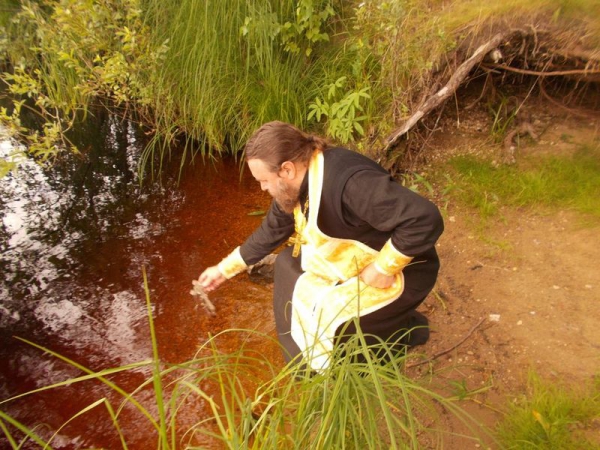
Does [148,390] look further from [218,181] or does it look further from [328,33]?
[328,33]

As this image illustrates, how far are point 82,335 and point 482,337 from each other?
2.65m

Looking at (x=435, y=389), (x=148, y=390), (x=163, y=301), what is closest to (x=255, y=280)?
(x=163, y=301)

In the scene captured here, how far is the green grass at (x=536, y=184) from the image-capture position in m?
3.22

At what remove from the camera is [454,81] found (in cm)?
340

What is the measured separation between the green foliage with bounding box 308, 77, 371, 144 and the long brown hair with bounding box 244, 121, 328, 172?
2000 mm

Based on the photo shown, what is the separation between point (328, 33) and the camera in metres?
4.79

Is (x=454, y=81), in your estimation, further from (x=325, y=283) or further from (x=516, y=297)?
(x=325, y=283)

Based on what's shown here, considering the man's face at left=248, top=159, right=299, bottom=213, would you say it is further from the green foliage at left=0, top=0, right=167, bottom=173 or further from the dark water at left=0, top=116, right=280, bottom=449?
the green foliage at left=0, top=0, right=167, bottom=173

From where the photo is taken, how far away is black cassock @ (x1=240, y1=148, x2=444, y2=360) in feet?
5.90

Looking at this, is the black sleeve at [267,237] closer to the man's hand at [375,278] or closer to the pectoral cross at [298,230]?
the pectoral cross at [298,230]

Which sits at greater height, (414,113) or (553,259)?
(414,113)

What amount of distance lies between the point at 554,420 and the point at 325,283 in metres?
1.15

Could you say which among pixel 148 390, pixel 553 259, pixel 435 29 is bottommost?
pixel 148 390

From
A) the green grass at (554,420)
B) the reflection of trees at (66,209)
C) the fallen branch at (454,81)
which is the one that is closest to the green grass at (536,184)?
the fallen branch at (454,81)
